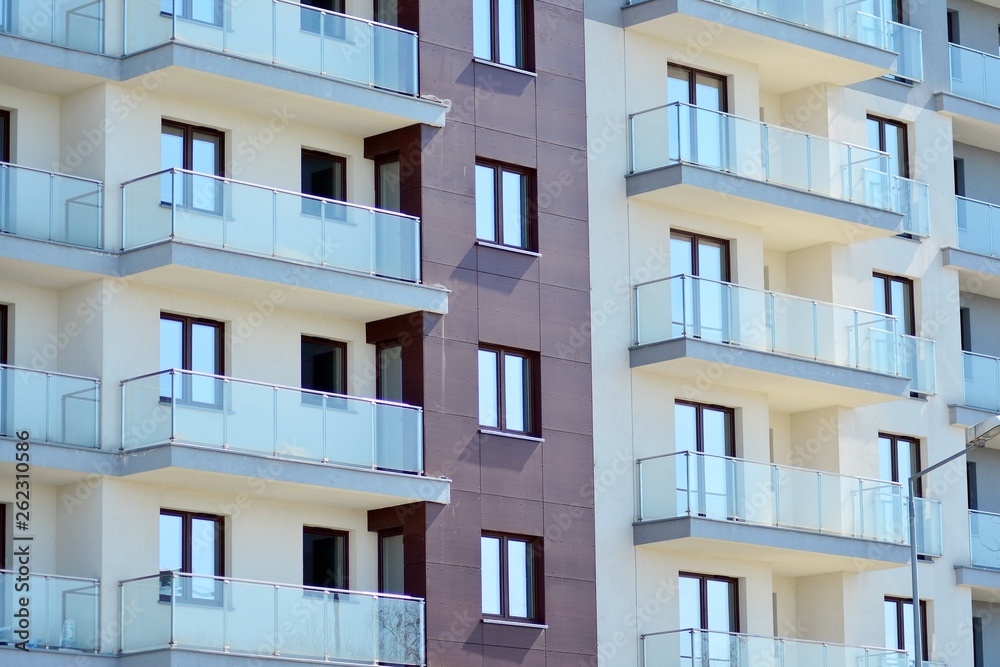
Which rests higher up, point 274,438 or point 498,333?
point 498,333

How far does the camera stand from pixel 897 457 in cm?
4194

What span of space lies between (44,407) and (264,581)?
4.04m

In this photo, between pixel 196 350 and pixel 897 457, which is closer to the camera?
pixel 196 350

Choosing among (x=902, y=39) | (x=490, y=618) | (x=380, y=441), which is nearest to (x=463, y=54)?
(x=380, y=441)

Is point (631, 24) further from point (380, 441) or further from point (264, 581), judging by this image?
point (264, 581)

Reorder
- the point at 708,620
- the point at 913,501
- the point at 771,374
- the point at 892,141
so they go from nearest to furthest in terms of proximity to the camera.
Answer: the point at 708,620 → the point at 913,501 → the point at 771,374 → the point at 892,141

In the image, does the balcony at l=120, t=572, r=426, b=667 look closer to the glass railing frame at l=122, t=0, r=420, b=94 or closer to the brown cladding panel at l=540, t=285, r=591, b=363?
the brown cladding panel at l=540, t=285, r=591, b=363

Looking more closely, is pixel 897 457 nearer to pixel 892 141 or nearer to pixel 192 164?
pixel 892 141

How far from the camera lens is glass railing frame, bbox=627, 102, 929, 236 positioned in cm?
3762

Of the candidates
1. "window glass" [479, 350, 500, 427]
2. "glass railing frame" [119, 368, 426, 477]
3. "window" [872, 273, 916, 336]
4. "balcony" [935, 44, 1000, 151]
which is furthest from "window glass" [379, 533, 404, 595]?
"balcony" [935, 44, 1000, 151]

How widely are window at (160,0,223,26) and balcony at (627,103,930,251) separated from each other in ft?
26.6

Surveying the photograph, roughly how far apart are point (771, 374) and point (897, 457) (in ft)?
15.8

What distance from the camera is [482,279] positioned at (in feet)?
113

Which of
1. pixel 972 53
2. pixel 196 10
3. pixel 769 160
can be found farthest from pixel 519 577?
pixel 972 53
